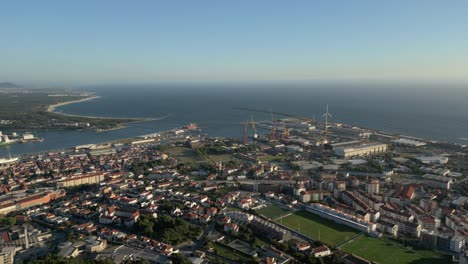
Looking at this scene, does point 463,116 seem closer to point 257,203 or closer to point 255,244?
point 257,203

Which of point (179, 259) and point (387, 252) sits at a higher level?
point (179, 259)

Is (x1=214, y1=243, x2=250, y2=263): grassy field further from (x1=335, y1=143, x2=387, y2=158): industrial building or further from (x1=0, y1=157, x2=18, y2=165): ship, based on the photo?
(x1=0, y1=157, x2=18, y2=165): ship

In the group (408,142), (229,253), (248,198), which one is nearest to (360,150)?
→ (408,142)

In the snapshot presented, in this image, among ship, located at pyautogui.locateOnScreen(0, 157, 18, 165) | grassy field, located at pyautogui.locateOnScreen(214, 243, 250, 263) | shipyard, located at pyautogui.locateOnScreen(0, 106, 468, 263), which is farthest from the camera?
ship, located at pyautogui.locateOnScreen(0, 157, 18, 165)

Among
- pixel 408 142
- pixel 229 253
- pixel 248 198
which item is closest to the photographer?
pixel 229 253

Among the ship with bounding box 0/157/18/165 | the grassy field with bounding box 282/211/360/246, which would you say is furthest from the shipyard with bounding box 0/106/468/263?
the ship with bounding box 0/157/18/165

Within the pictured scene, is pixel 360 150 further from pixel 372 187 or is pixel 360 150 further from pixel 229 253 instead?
pixel 229 253

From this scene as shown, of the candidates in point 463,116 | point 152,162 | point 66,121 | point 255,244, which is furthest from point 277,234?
point 463,116
